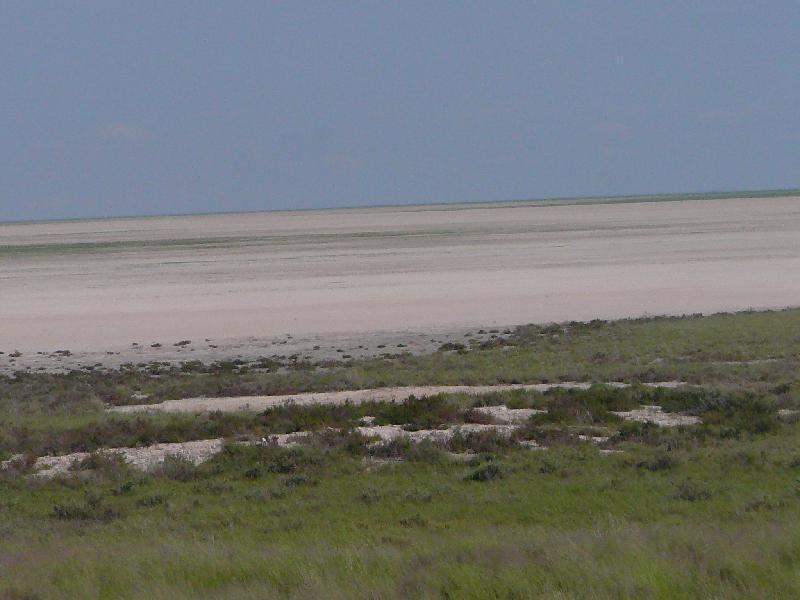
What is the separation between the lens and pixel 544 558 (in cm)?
836

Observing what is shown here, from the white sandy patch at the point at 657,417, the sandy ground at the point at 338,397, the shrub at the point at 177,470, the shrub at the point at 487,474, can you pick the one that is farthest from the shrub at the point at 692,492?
the sandy ground at the point at 338,397

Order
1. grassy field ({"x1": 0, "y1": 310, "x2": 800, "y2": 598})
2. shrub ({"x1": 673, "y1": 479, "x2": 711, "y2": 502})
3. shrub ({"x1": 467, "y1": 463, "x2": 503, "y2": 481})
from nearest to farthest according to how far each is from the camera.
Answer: grassy field ({"x1": 0, "y1": 310, "x2": 800, "y2": 598}) → shrub ({"x1": 673, "y1": 479, "x2": 711, "y2": 502}) → shrub ({"x1": 467, "y1": 463, "x2": 503, "y2": 481})

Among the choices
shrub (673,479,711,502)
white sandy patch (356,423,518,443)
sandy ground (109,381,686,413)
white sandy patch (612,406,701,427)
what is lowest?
sandy ground (109,381,686,413)

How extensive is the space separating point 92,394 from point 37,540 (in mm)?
14858

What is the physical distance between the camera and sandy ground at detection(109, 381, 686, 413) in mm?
20031

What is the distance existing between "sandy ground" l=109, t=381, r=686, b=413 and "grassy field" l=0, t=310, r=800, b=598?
960 millimetres

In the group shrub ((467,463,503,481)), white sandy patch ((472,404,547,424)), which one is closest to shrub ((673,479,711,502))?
shrub ((467,463,503,481))

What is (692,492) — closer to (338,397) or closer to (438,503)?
(438,503)

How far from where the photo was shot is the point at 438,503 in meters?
11.7

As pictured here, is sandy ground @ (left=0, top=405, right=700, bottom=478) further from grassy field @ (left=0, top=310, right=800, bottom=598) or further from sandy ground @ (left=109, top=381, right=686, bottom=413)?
sandy ground @ (left=109, top=381, right=686, bottom=413)

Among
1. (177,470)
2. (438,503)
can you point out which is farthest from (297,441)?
(438,503)

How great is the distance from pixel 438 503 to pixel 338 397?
959 centimetres

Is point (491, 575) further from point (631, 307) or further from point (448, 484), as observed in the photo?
point (631, 307)

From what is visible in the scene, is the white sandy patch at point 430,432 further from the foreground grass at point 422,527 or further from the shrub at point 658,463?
the shrub at point 658,463
